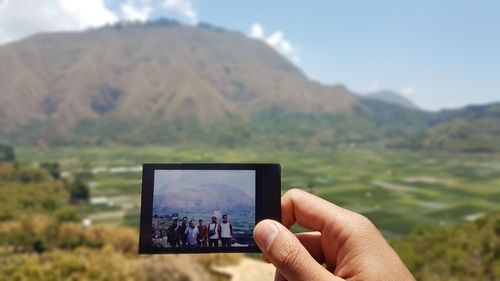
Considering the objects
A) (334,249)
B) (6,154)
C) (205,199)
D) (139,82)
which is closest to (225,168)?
(205,199)

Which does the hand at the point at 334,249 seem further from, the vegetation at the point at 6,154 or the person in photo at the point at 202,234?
the vegetation at the point at 6,154

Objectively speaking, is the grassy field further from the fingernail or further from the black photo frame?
the fingernail

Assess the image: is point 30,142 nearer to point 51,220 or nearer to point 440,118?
point 51,220

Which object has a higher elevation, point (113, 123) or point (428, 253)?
point (113, 123)

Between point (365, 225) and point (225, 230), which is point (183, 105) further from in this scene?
point (365, 225)

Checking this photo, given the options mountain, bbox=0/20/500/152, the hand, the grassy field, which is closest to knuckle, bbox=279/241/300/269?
the hand

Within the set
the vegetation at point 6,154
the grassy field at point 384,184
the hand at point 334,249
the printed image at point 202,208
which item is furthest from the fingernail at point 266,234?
the vegetation at point 6,154

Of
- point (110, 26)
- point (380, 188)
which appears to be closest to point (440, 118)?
point (380, 188)
